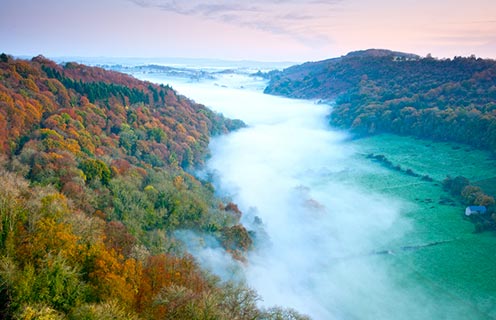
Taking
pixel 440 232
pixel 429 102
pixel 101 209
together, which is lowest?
pixel 440 232

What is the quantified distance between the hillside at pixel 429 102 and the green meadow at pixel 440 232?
6.45 m

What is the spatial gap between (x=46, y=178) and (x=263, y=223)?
1849 inches

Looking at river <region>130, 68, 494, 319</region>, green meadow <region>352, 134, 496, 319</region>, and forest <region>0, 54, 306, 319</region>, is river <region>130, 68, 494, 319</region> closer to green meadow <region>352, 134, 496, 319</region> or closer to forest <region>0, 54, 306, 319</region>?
green meadow <region>352, 134, 496, 319</region>

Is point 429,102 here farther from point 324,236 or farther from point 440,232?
point 324,236

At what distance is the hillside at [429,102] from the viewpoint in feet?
386

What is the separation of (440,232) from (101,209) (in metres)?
65.0

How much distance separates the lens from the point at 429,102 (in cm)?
14325

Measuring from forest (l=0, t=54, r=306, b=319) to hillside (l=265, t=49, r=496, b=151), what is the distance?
269 ft

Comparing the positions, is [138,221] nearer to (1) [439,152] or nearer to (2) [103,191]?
(2) [103,191]

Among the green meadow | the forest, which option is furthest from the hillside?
the forest

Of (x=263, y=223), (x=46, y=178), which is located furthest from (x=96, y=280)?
(x=263, y=223)

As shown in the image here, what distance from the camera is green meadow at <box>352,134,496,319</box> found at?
172 ft

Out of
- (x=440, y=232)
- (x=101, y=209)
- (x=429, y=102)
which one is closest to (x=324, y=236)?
(x=440, y=232)

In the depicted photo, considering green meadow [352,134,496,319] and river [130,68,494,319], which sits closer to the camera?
river [130,68,494,319]
